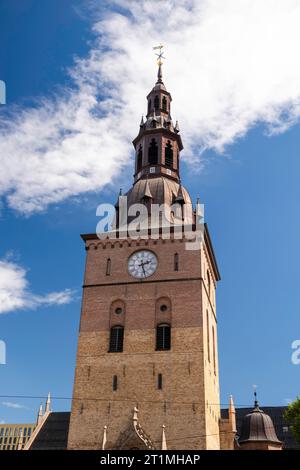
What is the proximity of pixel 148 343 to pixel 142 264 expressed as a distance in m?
5.82

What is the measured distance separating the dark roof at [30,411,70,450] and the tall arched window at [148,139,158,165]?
23.1m

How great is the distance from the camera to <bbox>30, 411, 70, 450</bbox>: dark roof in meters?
45.6

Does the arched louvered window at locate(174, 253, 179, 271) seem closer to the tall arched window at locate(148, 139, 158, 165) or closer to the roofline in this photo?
the roofline

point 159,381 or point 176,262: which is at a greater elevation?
point 176,262

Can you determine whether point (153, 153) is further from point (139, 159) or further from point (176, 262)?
point (176, 262)

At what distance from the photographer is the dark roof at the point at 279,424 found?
49875 millimetres

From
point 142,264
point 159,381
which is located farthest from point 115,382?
point 142,264

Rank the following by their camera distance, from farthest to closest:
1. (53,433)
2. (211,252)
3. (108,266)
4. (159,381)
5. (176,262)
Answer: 1. (53,433)
2. (211,252)
3. (108,266)
4. (176,262)
5. (159,381)

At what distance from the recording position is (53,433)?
47.8 m

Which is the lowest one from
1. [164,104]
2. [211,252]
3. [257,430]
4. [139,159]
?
[257,430]

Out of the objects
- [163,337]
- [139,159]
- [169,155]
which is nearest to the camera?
[163,337]

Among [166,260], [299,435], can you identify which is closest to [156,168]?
[166,260]

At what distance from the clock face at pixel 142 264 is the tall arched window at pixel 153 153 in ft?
29.1

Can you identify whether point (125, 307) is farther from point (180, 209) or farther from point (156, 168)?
point (156, 168)
